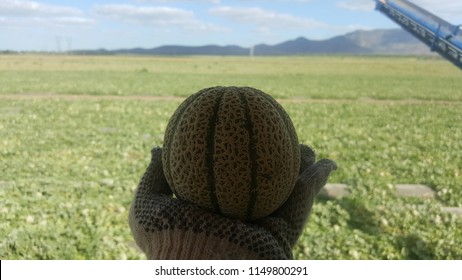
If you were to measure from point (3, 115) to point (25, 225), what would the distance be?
5.66 meters

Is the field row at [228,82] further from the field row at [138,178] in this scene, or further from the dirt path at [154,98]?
the field row at [138,178]

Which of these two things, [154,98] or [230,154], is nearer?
[230,154]

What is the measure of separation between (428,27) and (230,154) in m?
8.26

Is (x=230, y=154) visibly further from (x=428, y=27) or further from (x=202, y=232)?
(x=428, y=27)

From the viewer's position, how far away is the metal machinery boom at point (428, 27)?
768cm

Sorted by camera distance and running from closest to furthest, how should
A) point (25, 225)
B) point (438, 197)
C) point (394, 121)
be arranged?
point (25, 225)
point (438, 197)
point (394, 121)

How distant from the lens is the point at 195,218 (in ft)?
3.92

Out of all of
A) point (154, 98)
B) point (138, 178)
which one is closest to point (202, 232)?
point (138, 178)

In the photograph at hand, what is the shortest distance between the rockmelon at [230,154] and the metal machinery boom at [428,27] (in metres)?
7.35

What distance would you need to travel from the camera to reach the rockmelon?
113 cm

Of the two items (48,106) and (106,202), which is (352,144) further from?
(48,106)

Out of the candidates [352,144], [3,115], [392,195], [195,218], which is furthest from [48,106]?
[195,218]

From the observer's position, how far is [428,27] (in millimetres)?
8281

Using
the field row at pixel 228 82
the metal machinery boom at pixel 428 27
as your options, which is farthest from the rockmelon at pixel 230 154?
the field row at pixel 228 82
